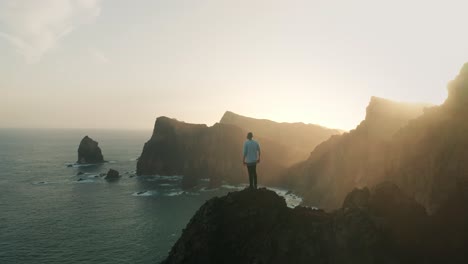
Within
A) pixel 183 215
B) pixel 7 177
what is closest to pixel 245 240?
pixel 183 215

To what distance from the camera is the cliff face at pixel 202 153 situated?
5635 inches

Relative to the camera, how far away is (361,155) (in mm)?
86188

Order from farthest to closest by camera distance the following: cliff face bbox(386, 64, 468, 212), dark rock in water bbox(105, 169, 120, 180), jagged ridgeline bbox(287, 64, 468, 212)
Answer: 1. dark rock in water bbox(105, 169, 120, 180)
2. jagged ridgeline bbox(287, 64, 468, 212)
3. cliff face bbox(386, 64, 468, 212)

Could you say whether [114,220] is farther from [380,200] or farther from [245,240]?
[380,200]

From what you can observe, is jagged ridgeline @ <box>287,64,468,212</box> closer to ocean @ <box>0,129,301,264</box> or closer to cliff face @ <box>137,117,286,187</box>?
ocean @ <box>0,129,301,264</box>

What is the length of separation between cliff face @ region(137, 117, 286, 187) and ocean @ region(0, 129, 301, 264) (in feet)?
27.8

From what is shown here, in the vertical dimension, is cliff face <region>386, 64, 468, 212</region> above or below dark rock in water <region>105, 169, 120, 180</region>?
above

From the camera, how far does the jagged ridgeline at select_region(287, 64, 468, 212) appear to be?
135 ft

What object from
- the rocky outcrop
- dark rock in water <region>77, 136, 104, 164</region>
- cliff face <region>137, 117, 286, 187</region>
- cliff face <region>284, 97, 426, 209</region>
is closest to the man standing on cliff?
the rocky outcrop

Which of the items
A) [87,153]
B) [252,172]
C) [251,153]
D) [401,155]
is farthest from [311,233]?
[87,153]

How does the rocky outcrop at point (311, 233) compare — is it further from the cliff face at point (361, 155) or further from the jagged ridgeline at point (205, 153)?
the jagged ridgeline at point (205, 153)

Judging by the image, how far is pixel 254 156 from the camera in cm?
2741

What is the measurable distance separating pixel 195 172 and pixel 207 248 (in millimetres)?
121419

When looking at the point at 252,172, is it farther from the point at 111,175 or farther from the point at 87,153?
the point at 87,153
